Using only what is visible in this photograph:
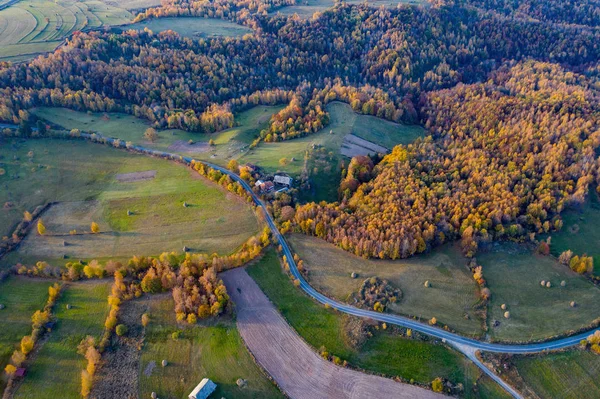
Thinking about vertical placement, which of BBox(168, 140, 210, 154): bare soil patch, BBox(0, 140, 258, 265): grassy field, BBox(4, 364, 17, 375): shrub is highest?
BBox(168, 140, 210, 154): bare soil patch

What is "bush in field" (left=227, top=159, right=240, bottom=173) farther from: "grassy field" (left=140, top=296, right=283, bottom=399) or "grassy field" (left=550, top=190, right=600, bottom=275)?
"grassy field" (left=550, top=190, right=600, bottom=275)

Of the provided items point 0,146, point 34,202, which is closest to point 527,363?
point 34,202

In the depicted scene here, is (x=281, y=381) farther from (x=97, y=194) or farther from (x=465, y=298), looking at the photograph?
(x=97, y=194)

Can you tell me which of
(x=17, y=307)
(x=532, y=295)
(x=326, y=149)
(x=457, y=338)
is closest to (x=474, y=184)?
(x=532, y=295)

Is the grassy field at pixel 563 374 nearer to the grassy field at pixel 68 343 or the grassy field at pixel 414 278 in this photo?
the grassy field at pixel 414 278

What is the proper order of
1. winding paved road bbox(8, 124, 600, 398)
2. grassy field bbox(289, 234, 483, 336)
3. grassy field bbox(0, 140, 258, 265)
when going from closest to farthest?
winding paved road bbox(8, 124, 600, 398)
grassy field bbox(289, 234, 483, 336)
grassy field bbox(0, 140, 258, 265)

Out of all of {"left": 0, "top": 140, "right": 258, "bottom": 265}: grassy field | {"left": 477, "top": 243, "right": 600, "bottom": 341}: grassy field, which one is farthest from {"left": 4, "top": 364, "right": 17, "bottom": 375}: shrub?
{"left": 477, "top": 243, "right": 600, "bottom": 341}: grassy field

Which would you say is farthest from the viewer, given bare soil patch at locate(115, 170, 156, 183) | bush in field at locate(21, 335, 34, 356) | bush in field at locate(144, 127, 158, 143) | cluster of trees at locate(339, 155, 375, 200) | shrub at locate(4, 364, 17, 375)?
bush in field at locate(144, 127, 158, 143)

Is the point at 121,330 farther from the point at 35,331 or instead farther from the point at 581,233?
the point at 581,233
